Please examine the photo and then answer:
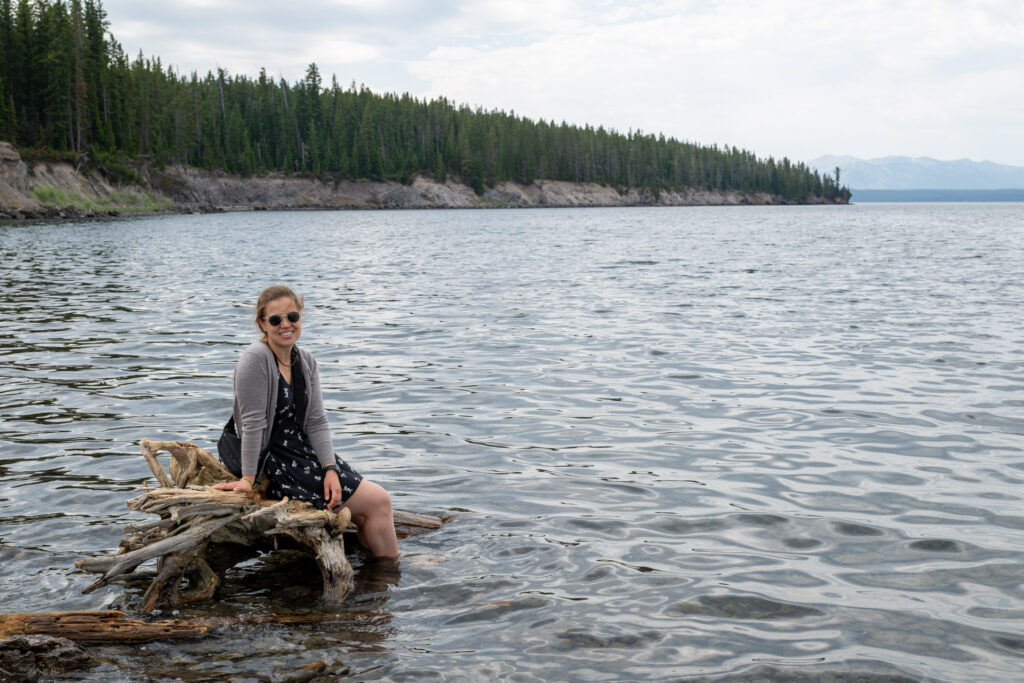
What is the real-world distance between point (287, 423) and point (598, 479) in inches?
163

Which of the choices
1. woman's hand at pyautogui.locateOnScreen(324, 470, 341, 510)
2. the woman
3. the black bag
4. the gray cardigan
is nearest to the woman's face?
the woman

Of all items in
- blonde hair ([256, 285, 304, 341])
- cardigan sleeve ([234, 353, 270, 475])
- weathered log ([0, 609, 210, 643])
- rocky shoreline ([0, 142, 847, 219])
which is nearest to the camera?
weathered log ([0, 609, 210, 643])

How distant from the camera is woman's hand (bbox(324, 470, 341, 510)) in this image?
6.73 meters

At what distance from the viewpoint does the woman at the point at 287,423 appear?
6535 millimetres

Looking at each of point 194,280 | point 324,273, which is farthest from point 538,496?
point 324,273

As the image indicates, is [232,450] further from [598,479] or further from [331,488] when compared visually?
[598,479]

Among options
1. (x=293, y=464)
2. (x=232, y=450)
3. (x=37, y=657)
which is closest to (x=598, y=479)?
(x=293, y=464)

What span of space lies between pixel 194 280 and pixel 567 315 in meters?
16.2

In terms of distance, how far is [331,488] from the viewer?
265 inches

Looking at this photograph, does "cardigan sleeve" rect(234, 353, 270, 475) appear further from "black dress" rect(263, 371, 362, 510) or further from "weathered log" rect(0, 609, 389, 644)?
"weathered log" rect(0, 609, 389, 644)

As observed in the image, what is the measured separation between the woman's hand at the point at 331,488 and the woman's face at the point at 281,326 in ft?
3.41

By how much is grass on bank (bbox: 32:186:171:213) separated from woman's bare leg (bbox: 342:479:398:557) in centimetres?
8363

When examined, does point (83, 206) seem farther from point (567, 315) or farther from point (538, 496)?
point (538, 496)

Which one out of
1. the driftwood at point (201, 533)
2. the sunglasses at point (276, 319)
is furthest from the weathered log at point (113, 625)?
the sunglasses at point (276, 319)
